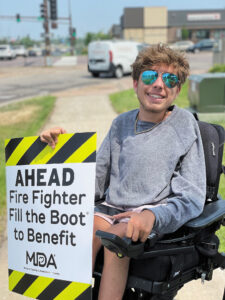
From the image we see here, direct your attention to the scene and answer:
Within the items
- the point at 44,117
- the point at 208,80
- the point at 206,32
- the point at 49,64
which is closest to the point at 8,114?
the point at 44,117

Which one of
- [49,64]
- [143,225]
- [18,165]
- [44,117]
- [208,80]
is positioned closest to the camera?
[143,225]

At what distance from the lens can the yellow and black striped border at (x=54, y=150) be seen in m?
2.19

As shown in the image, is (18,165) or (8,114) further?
(8,114)

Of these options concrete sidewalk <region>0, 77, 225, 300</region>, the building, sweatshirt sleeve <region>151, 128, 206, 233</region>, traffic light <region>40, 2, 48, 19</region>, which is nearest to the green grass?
concrete sidewalk <region>0, 77, 225, 300</region>

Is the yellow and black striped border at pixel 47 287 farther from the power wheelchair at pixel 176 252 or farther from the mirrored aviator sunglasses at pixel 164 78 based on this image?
the mirrored aviator sunglasses at pixel 164 78

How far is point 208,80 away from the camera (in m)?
8.66

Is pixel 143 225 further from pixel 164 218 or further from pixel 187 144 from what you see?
pixel 187 144

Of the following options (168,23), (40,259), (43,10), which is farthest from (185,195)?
(168,23)

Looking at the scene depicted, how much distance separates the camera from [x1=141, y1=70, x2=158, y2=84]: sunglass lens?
2259 millimetres

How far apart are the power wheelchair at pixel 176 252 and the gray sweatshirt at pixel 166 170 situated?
→ 10 cm

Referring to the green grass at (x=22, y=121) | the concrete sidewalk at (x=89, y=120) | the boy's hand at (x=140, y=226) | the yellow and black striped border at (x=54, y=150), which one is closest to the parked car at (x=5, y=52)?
the concrete sidewalk at (x=89, y=120)

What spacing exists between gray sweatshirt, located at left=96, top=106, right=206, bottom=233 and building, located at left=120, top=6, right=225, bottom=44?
84.5 m

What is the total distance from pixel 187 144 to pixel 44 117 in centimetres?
906

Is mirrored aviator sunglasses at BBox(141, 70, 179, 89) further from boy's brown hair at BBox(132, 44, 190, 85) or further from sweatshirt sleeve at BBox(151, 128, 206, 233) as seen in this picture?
sweatshirt sleeve at BBox(151, 128, 206, 233)
